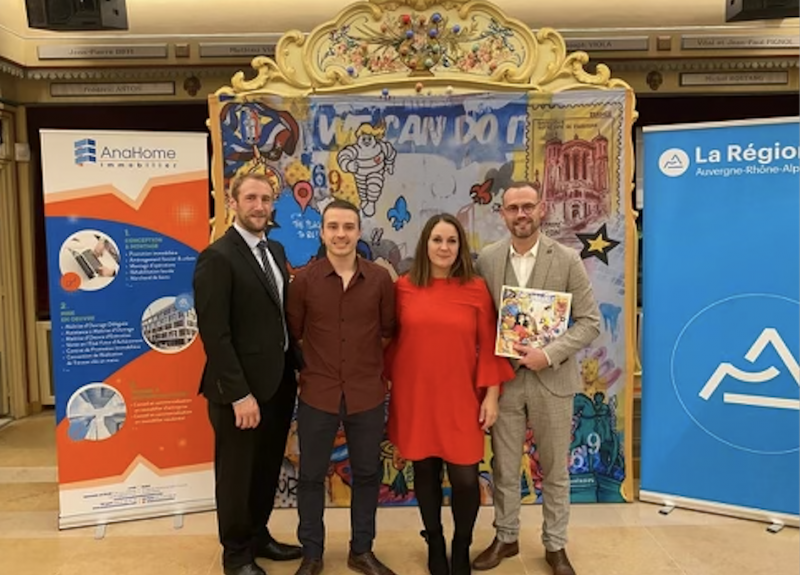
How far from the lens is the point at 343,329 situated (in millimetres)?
2770

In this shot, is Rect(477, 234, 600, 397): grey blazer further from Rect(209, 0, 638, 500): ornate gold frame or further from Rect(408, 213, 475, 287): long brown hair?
Rect(209, 0, 638, 500): ornate gold frame

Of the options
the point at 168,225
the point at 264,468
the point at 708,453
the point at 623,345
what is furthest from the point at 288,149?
the point at 708,453

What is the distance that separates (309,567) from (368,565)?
24 cm

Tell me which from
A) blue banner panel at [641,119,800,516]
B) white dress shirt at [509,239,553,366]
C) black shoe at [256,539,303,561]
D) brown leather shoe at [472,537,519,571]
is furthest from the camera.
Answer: blue banner panel at [641,119,800,516]

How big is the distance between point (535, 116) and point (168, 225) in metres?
1.92

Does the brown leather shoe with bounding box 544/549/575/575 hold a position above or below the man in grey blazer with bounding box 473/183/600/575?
below

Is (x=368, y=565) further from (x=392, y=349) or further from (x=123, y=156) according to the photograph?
(x=123, y=156)

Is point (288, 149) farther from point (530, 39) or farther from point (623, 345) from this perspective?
point (623, 345)

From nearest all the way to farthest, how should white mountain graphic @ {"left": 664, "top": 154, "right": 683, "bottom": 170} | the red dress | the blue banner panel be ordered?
the red dress → the blue banner panel → white mountain graphic @ {"left": 664, "top": 154, "right": 683, "bottom": 170}

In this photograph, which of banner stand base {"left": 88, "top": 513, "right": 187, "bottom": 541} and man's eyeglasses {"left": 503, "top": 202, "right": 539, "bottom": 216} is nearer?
man's eyeglasses {"left": 503, "top": 202, "right": 539, "bottom": 216}

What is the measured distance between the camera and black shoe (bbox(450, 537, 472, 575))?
2.88 metres

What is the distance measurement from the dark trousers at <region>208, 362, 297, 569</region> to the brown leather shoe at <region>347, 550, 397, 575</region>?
435 mm

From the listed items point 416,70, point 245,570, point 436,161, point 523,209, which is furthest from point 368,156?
point 245,570

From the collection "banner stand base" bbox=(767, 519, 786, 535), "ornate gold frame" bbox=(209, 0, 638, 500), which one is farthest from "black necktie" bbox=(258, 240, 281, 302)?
"banner stand base" bbox=(767, 519, 786, 535)
